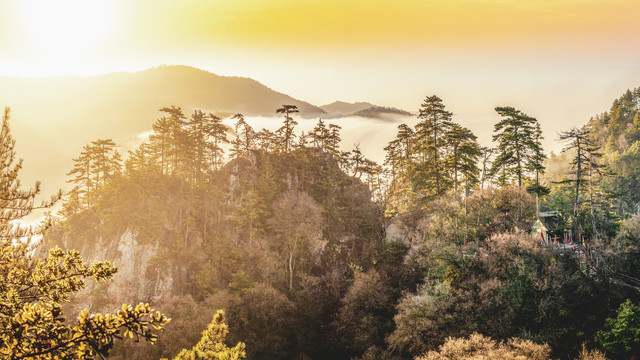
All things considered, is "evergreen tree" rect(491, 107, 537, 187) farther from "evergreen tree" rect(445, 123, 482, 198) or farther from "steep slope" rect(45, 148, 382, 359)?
"steep slope" rect(45, 148, 382, 359)

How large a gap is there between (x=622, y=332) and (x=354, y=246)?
34.8 meters

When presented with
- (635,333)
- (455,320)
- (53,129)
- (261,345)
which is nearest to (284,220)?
(261,345)

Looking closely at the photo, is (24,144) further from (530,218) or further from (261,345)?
(530,218)

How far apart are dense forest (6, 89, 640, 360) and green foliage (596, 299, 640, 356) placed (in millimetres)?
135

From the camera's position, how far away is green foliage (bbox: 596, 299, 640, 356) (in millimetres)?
28812

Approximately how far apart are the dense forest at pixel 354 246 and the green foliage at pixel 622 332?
0.13m

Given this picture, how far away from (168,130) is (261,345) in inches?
1338

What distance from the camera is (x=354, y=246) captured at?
188 feet

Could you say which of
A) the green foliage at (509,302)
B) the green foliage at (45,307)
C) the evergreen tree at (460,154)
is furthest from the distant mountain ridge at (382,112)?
the green foliage at (45,307)

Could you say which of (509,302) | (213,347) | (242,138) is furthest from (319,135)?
(213,347)

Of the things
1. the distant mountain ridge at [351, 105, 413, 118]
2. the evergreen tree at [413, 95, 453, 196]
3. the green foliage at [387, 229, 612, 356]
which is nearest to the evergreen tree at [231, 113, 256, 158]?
the evergreen tree at [413, 95, 453, 196]

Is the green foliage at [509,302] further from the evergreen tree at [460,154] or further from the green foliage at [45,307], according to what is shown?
the green foliage at [45,307]

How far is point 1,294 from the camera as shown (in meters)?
8.48

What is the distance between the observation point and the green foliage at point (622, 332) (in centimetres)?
2881
